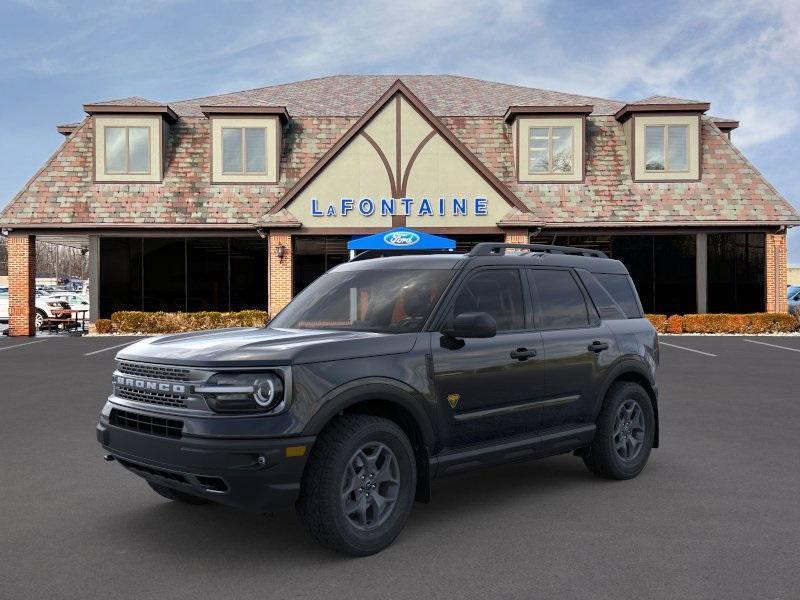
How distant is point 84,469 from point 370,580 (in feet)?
12.0

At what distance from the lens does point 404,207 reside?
75.7 ft

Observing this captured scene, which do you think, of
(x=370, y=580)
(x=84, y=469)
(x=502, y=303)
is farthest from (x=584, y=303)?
(x=84, y=469)

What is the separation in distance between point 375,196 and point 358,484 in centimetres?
1898

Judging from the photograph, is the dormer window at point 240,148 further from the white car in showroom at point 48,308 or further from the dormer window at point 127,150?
the white car in showroom at point 48,308

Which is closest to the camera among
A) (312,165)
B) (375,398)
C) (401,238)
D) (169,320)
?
(375,398)

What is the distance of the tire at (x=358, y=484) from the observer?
14.3ft

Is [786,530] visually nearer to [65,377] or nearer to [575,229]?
[65,377]

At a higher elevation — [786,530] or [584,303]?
[584,303]

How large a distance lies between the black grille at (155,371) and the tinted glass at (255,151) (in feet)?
66.0

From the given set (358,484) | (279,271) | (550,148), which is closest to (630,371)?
(358,484)

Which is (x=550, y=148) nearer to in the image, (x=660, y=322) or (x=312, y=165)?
(x=660, y=322)

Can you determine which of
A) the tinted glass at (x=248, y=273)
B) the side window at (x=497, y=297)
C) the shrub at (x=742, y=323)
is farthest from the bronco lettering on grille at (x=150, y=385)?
the shrub at (x=742, y=323)

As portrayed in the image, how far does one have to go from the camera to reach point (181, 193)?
23938 millimetres

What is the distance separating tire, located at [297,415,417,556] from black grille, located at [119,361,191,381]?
2.97 feet
